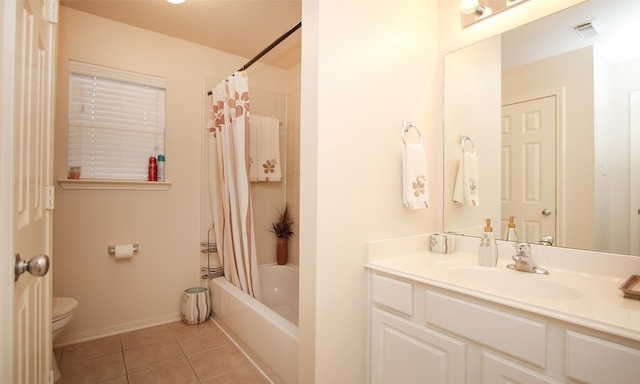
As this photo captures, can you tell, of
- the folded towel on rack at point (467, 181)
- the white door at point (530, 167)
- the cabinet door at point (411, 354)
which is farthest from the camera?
the folded towel on rack at point (467, 181)

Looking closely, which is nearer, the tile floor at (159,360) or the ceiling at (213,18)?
the tile floor at (159,360)

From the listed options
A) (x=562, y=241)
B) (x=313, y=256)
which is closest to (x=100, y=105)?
(x=313, y=256)

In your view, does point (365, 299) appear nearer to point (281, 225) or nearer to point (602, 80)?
point (602, 80)

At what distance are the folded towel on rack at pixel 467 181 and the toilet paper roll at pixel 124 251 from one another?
2388mm

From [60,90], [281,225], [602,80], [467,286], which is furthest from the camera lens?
[281,225]

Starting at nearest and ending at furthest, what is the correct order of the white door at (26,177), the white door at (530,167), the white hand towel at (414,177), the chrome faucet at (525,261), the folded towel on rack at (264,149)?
the white door at (26,177) → the chrome faucet at (525,261) → the white door at (530,167) → the white hand towel at (414,177) → the folded towel on rack at (264,149)

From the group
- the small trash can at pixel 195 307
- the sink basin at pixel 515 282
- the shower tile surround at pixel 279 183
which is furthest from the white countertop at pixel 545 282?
the small trash can at pixel 195 307

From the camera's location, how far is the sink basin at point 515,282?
1167mm

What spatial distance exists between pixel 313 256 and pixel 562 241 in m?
1.12

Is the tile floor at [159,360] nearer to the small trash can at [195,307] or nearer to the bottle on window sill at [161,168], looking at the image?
the small trash can at [195,307]

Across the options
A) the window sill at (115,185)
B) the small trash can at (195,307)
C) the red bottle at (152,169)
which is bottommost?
the small trash can at (195,307)

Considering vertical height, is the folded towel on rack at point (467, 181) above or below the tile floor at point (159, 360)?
above

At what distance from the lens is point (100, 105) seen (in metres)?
2.33

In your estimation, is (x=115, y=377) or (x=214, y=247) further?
(x=214, y=247)
